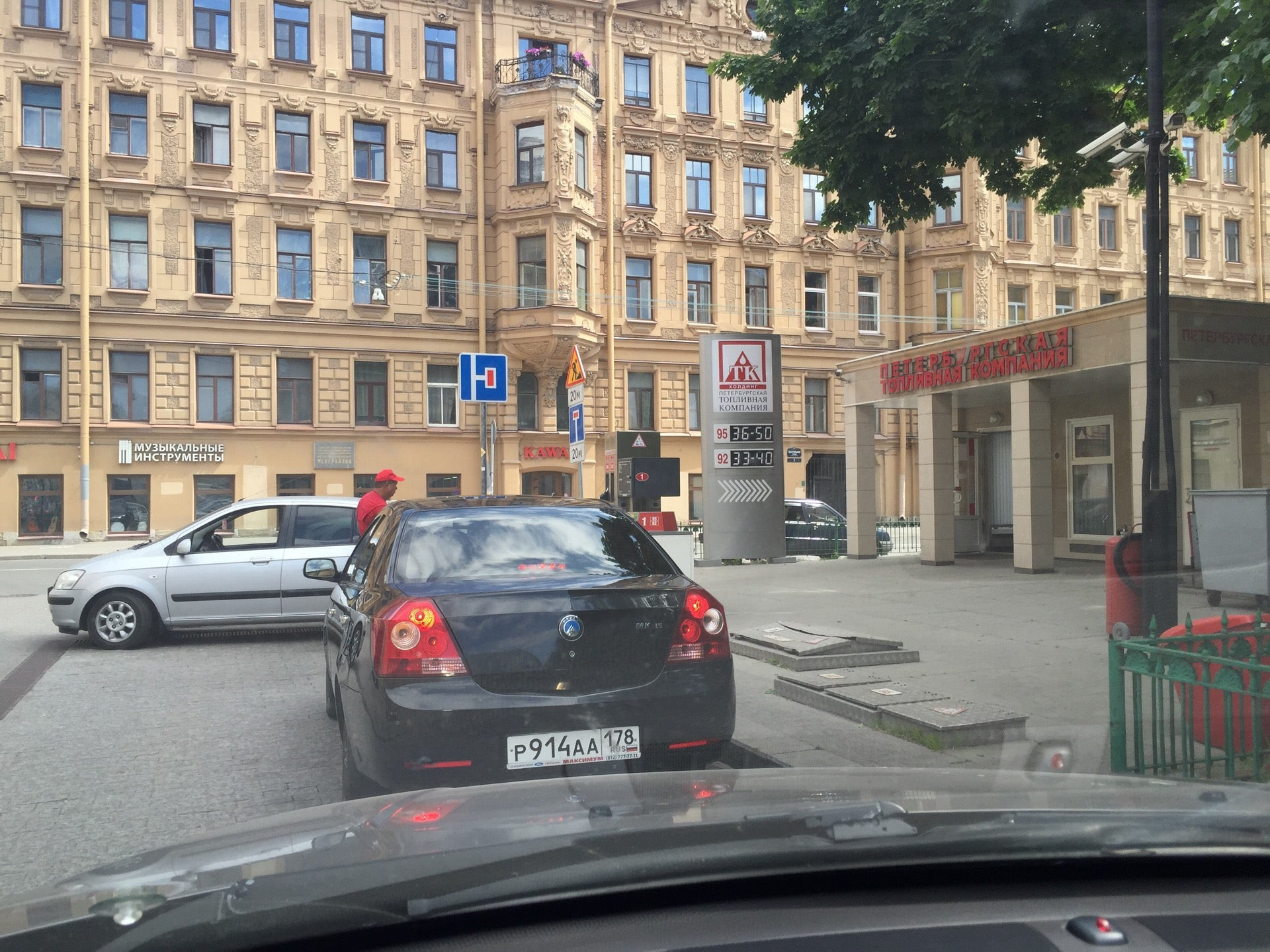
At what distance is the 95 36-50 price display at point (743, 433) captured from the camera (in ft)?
62.6

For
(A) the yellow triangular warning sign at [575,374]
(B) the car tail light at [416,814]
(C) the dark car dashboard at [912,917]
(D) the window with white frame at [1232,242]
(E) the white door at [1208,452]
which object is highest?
(D) the window with white frame at [1232,242]

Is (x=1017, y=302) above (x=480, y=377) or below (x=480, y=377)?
above

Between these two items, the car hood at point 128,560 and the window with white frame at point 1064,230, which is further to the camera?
the window with white frame at point 1064,230

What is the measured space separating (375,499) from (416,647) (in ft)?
22.1

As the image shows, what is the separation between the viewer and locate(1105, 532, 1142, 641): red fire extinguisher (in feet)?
28.2

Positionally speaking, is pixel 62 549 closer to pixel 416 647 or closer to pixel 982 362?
pixel 982 362

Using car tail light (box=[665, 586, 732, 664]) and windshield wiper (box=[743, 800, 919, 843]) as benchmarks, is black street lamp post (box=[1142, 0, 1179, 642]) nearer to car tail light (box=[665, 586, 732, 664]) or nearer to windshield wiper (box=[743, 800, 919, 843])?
car tail light (box=[665, 586, 732, 664])

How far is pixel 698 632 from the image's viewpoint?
5.32 meters

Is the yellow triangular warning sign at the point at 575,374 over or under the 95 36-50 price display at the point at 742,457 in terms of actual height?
over

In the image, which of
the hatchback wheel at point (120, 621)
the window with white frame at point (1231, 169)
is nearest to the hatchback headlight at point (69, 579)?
the hatchback wheel at point (120, 621)

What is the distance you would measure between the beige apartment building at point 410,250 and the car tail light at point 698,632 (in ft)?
92.1

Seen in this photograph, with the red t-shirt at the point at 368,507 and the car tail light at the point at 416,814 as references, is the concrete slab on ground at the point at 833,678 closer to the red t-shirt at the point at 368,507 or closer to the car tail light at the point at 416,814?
the red t-shirt at the point at 368,507

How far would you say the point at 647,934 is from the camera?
5.74ft

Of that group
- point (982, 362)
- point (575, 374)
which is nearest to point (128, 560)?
point (575, 374)
